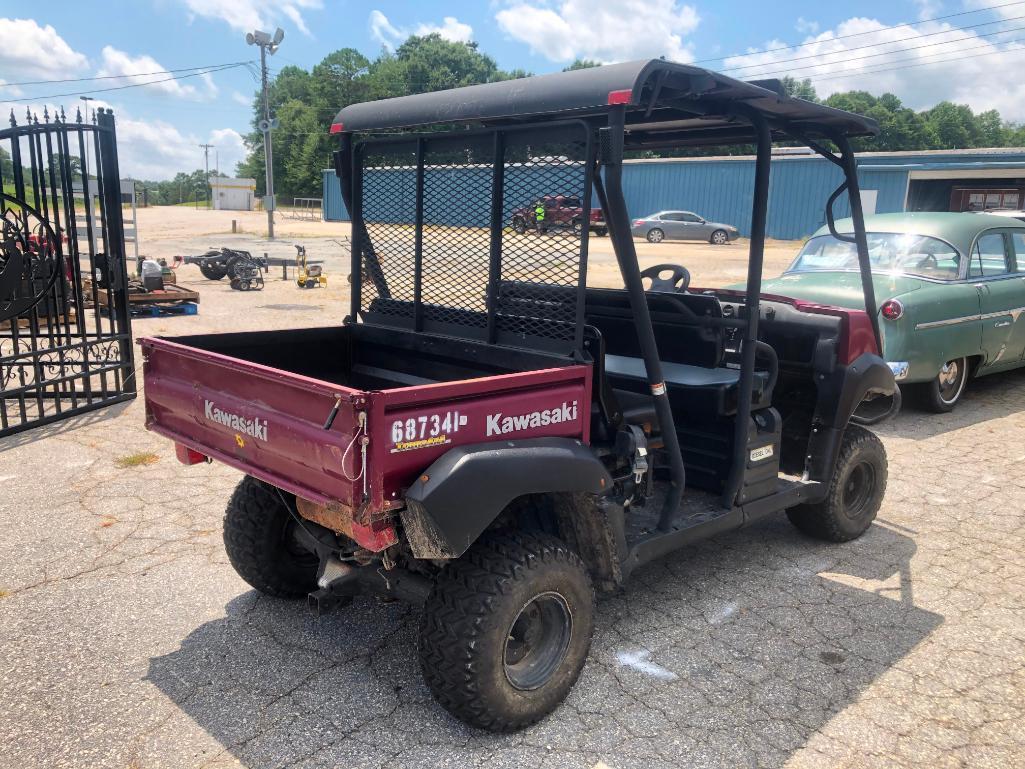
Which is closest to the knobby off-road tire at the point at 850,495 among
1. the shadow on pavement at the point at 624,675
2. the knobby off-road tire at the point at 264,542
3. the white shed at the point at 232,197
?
the shadow on pavement at the point at 624,675

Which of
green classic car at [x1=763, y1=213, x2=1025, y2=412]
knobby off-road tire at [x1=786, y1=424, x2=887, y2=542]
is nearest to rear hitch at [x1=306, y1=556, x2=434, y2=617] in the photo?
knobby off-road tire at [x1=786, y1=424, x2=887, y2=542]

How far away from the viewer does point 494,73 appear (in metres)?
85.0

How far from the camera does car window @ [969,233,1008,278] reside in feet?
25.5

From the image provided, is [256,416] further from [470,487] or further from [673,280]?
[673,280]

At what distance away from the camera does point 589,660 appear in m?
3.35

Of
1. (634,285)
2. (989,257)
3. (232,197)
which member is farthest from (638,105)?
(232,197)

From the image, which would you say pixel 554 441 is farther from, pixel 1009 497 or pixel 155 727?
pixel 1009 497

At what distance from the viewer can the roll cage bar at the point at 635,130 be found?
2891mm

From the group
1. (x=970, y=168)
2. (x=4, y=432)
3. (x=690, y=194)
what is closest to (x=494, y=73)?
(x=690, y=194)

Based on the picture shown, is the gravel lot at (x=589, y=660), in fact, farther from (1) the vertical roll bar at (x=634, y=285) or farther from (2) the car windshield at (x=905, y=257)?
(2) the car windshield at (x=905, y=257)

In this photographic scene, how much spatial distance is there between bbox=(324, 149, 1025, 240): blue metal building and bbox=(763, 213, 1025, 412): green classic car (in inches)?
567

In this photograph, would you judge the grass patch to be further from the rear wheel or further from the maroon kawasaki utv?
the rear wheel

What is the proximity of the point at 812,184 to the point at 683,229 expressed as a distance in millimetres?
5197

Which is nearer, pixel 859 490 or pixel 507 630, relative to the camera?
pixel 507 630
